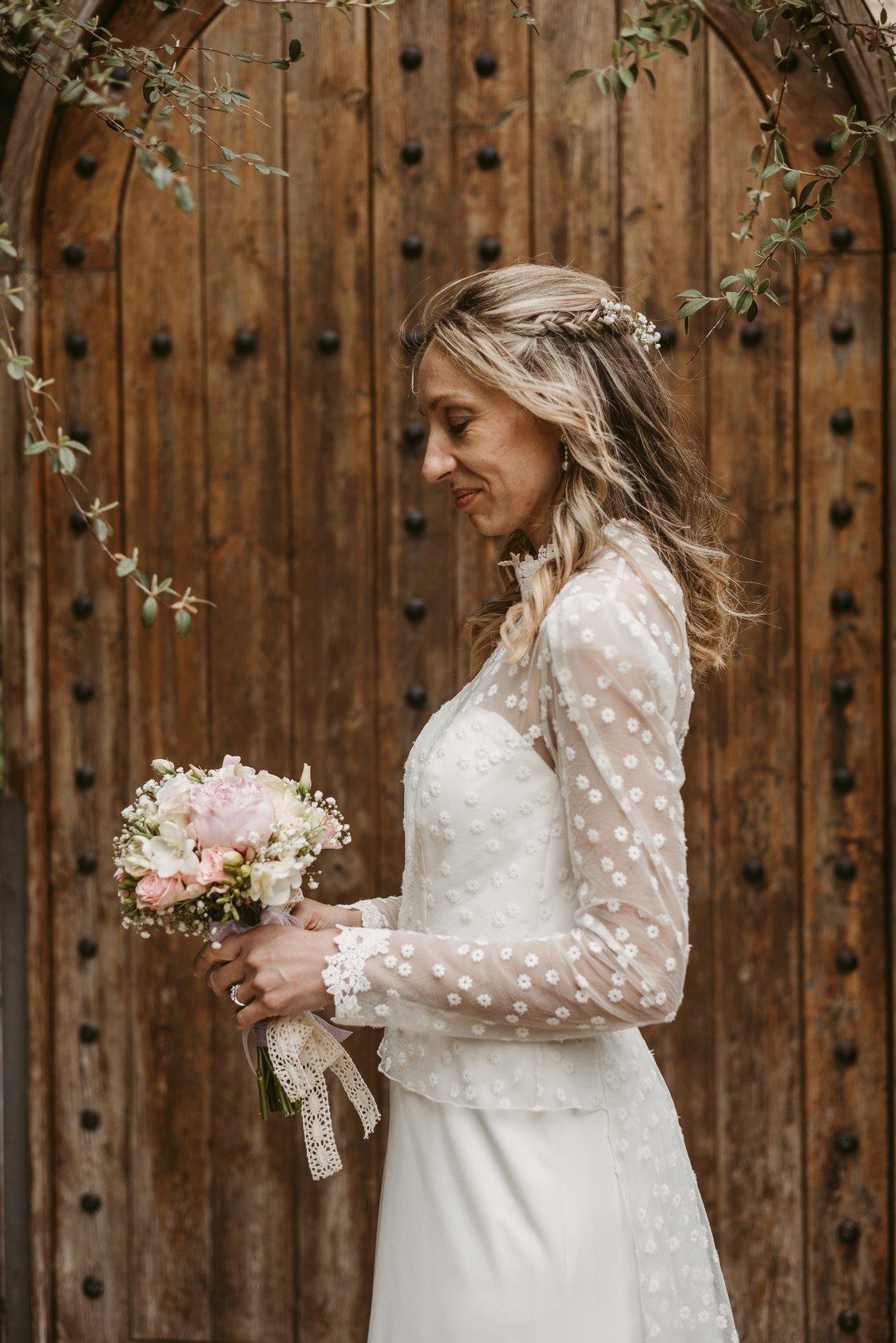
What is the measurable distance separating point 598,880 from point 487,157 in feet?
5.03

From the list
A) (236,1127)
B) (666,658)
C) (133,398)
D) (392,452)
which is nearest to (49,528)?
(133,398)

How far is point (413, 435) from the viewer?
7.39 ft

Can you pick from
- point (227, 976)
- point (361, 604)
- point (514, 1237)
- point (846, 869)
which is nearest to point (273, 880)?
point (227, 976)

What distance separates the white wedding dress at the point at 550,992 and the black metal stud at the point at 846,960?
2.97ft

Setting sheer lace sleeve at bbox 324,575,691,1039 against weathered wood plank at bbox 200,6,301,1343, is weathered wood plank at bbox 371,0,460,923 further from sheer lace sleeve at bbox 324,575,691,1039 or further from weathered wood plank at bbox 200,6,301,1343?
sheer lace sleeve at bbox 324,575,691,1039

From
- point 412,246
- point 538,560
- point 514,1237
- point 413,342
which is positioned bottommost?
point 514,1237

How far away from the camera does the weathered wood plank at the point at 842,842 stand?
2.20m

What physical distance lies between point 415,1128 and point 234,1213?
1.11 meters

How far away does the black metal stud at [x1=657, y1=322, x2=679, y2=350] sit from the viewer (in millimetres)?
2186

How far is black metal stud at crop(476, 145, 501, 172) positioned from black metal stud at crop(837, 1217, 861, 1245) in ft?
6.57

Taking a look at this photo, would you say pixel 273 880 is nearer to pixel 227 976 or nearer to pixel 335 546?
pixel 227 976

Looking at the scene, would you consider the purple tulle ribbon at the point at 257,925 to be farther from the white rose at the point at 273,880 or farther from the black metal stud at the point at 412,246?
the black metal stud at the point at 412,246

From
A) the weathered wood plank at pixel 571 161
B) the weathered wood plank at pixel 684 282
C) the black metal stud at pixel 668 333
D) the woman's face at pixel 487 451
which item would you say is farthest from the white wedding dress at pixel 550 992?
the weathered wood plank at pixel 571 161

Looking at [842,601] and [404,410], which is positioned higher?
[404,410]
